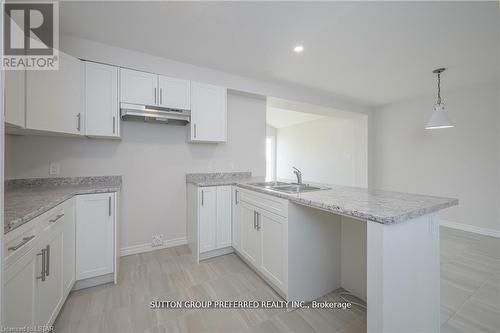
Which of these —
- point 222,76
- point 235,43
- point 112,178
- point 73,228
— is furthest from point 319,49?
point 73,228

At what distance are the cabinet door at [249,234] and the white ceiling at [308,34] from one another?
1.82 m

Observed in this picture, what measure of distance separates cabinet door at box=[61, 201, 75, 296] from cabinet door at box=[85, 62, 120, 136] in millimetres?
851

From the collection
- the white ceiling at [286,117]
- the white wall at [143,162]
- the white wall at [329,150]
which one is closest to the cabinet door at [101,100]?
the white wall at [143,162]

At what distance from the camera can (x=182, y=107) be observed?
249cm

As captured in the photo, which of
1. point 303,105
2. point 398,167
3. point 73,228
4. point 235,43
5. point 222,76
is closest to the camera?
point 73,228

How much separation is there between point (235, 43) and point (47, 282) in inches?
100

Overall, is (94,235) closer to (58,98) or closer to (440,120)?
(58,98)

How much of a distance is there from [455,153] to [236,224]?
163 inches

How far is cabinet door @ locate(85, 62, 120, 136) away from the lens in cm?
206

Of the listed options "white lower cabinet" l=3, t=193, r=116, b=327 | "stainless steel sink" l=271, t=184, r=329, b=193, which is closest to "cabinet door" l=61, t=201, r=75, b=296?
"white lower cabinet" l=3, t=193, r=116, b=327

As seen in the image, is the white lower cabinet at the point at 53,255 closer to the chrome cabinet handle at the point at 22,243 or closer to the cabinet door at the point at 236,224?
the chrome cabinet handle at the point at 22,243

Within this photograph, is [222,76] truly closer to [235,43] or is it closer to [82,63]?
[235,43]

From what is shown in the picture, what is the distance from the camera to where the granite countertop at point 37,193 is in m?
1.03

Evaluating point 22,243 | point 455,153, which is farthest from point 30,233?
point 455,153
